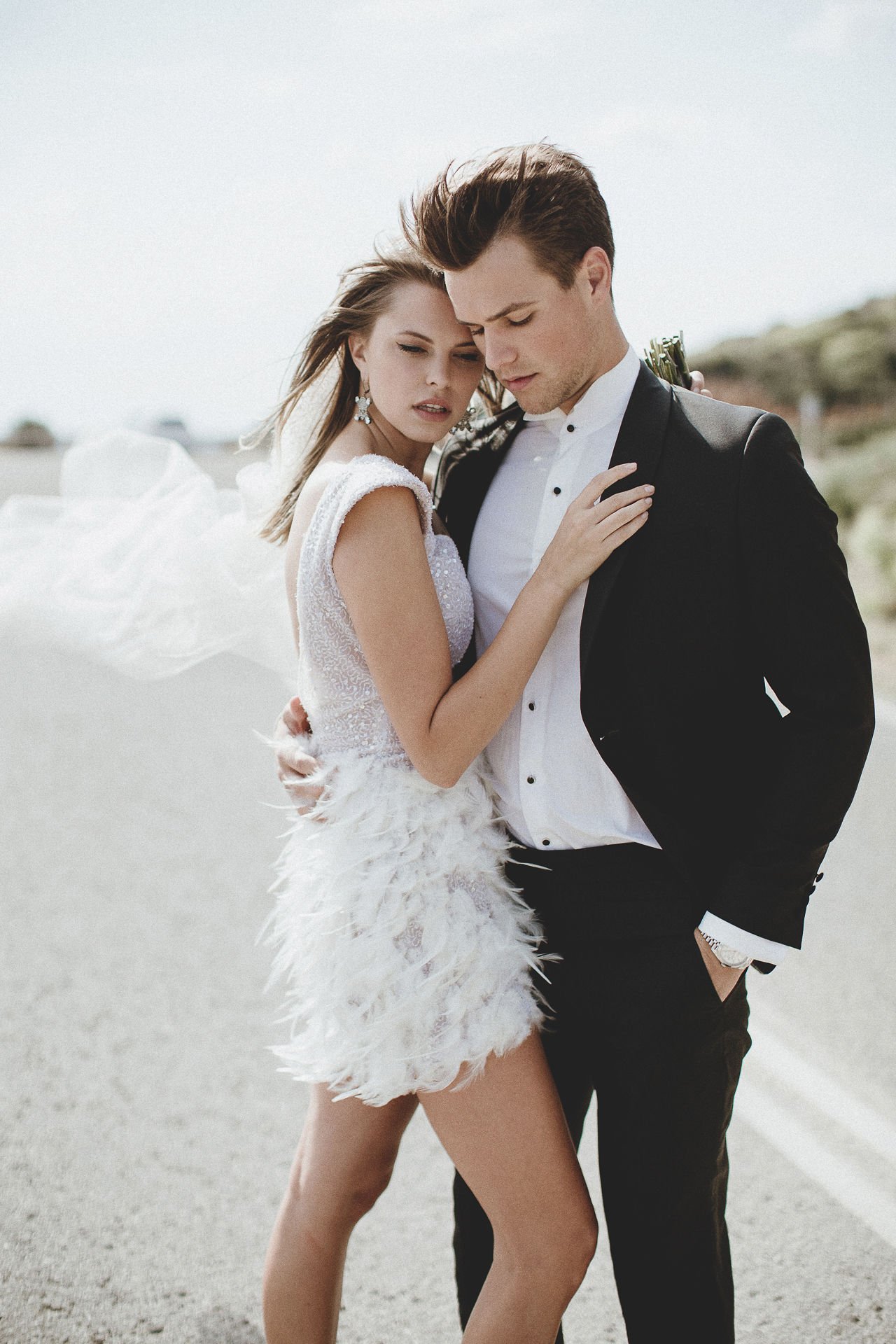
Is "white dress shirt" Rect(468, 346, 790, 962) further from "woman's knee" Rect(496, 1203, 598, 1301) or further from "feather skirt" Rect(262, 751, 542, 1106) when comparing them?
"woman's knee" Rect(496, 1203, 598, 1301)

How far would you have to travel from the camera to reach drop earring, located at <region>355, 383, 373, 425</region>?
2514 mm

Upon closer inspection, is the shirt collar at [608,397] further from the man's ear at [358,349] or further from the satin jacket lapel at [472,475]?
the man's ear at [358,349]

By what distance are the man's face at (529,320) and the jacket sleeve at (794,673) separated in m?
0.41

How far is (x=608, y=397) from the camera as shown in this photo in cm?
226

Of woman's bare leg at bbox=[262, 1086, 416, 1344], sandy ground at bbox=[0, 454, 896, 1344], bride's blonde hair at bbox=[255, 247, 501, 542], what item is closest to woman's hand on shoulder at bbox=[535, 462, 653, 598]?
bride's blonde hair at bbox=[255, 247, 501, 542]

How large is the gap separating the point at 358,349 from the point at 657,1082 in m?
1.71

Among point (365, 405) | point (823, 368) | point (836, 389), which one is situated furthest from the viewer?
point (823, 368)

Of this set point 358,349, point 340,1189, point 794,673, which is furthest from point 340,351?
point 340,1189

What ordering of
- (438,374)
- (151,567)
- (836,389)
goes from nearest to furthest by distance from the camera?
(438,374), (151,567), (836,389)

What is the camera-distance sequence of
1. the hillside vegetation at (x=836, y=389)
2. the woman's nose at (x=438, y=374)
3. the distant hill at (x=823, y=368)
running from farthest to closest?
the distant hill at (x=823, y=368) → the hillside vegetation at (x=836, y=389) → the woman's nose at (x=438, y=374)

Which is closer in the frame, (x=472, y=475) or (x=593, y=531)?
(x=593, y=531)

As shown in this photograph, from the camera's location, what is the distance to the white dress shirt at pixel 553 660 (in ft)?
→ 7.12

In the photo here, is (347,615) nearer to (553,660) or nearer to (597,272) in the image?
(553,660)

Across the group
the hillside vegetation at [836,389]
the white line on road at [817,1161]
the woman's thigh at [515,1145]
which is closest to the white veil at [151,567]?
the woman's thigh at [515,1145]
